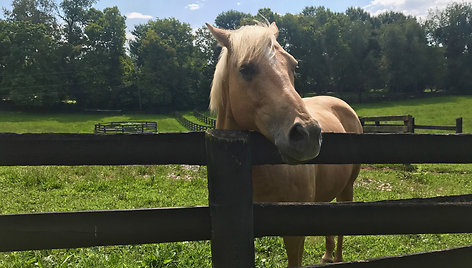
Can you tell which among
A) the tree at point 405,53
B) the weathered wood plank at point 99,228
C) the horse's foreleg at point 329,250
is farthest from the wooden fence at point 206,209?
the tree at point 405,53

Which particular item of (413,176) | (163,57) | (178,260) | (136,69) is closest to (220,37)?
(178,260)

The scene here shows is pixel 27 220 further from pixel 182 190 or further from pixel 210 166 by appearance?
pixel 182 190

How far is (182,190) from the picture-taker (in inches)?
328

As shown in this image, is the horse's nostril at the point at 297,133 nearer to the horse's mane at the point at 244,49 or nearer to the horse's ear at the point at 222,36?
the horse's mane at the point at 244,49

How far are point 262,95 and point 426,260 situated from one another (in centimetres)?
154

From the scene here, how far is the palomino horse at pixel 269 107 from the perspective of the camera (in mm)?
1811

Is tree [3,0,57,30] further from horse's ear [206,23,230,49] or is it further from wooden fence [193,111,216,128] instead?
horse's ear [206,23,230,49]

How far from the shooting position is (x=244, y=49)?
2363mm

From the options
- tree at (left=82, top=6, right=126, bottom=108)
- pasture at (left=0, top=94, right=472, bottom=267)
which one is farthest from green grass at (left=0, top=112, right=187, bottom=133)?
pasture at (left=0, top=94, right=472, bottom=267)

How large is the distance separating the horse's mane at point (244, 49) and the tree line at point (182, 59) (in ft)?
163

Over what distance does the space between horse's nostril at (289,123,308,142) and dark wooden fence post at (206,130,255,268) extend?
0.26 meters

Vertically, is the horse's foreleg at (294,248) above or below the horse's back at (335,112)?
below

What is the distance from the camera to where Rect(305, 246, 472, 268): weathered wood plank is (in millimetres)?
1989

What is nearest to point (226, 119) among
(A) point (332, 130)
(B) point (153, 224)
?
(B) point (153, 224)
